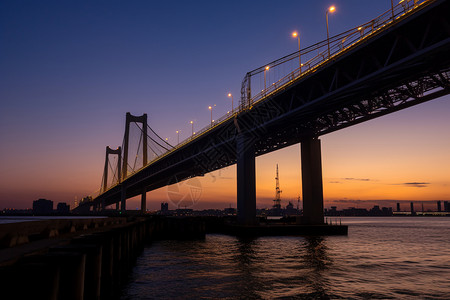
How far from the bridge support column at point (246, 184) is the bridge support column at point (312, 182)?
23.7 ft

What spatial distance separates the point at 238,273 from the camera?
21.1m

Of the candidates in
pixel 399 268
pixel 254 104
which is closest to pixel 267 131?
pixel 254 104

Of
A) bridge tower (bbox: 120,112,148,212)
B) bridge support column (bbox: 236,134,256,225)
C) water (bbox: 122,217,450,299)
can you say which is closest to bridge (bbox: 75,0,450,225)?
bridge support column (bbox: 236,134,256,225)

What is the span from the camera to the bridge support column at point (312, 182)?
47.9 m

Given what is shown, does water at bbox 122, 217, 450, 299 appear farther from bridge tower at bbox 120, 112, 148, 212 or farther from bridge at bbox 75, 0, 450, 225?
bridge tower at bbox 120, 112, 148, 212

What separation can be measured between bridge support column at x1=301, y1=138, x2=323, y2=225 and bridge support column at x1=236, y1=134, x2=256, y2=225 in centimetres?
722

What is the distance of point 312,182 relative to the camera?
47.8 meters

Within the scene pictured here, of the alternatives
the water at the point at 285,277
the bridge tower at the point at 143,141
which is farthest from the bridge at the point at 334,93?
the bridge tower at the point at 143,141

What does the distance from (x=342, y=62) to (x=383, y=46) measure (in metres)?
3.95

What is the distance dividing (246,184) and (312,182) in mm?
8833

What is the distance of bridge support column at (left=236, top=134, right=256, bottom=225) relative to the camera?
46.2 m

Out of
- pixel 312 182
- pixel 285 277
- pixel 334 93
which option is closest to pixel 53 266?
pixel 285 277

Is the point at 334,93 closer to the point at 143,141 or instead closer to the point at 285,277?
the point at 285,277

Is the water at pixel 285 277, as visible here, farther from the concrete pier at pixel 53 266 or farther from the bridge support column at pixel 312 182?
the bridge support column at pixel 312 182
